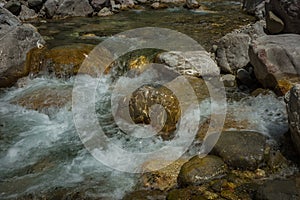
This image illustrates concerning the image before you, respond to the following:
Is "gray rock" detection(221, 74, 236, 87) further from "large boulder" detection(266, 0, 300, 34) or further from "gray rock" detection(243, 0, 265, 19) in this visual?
"gray rock" detection(243, 0, 265, 19)

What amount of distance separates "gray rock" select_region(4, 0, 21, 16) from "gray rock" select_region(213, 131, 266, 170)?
1408 centimetres

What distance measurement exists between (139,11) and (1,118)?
11725mm

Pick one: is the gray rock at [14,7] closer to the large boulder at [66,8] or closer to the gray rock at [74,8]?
the large boulder at [66,8]

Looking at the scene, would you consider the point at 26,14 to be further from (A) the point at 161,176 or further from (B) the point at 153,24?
(A) the point at 161,176

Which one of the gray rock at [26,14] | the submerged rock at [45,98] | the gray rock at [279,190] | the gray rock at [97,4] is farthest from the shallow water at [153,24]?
the gray rock at [279,190]

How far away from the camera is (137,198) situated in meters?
4.36

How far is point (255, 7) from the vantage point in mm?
15359

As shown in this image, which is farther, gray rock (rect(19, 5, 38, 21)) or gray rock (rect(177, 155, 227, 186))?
gray rock (rect(19, 5, 38, 21))

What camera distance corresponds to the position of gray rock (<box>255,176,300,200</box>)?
3844mm

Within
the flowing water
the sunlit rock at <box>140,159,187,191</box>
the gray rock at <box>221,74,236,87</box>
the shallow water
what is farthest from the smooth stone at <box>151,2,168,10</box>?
the sunlit rock at <box>140,159,187,191</box>

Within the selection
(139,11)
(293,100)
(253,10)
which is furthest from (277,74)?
(139,11)

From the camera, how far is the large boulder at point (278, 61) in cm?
645

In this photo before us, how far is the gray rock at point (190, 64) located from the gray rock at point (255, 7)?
749 centimetres

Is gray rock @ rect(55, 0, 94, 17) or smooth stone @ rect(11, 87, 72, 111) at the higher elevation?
gray rock @ rect(55, 0, 94, 17)
